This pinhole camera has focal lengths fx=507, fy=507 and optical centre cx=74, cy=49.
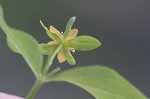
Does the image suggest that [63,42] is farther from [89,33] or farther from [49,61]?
[89,33]

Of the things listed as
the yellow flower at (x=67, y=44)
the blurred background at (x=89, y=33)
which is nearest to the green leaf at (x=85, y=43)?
the yellow flower at (x=67, y=44)

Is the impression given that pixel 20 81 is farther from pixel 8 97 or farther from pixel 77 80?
pixel 77 80

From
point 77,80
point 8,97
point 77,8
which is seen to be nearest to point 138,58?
point 77,8

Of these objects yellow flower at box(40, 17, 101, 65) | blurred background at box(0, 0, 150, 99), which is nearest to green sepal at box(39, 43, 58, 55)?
yellow flower at box(40, 17, 101, 65)

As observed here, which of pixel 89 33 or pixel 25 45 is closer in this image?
pixel 25 45

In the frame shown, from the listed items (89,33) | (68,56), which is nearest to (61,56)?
(68,56)

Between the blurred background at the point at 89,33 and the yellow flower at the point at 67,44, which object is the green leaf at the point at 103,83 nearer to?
the yellow flower at the point at 67,44
